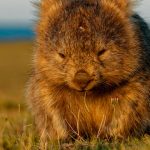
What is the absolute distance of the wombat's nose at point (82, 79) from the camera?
9.02 m

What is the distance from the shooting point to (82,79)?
9.01 m

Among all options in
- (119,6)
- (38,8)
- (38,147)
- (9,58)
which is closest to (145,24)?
(119,6)

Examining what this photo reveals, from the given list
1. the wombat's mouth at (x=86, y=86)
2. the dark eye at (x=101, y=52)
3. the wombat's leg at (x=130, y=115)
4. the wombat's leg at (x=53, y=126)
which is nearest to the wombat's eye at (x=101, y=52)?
the dark eye at (x=101, y=52)

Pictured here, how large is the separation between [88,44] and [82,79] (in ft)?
2.08

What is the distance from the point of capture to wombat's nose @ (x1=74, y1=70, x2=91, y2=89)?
29.6 feet

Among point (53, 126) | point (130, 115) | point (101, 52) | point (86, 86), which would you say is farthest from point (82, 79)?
point (53, 126)

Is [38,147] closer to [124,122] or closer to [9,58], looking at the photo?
[124,122]

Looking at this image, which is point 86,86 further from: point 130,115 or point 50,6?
point 50,6

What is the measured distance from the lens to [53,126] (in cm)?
1067

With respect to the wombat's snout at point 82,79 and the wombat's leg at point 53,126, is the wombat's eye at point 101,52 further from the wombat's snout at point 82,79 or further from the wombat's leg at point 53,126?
the wombat's leg at point 53,126

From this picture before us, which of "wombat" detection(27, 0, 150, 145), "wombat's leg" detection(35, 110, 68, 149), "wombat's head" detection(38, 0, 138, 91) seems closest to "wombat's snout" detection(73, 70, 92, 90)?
"wombat's head" detection(38, 0, 138, 91)

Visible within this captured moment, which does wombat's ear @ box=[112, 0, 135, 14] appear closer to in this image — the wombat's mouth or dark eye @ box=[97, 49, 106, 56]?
dark eye @ box=[97, 49, 106, 56]

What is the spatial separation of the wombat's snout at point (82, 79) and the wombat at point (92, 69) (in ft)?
0.53

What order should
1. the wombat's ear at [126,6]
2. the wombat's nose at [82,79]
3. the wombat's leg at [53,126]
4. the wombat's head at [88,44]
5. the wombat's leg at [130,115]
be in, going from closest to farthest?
the wombat's nose at [82,79], the wombat's head at [88,44], the wombat's leg at [130,115], the wombat's leg at [53,126], the wombat's ear at [126,6]
